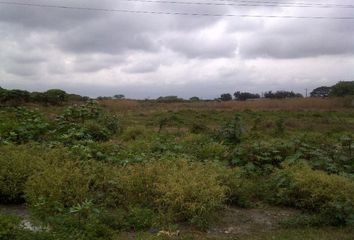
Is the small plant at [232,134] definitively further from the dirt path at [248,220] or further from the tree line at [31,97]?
the tree line at [31,97]

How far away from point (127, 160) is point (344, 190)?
3.68 metres

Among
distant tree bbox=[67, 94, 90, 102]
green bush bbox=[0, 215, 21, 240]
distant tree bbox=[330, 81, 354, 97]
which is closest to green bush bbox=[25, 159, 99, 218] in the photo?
green bush bbox=[0, 215, 21, 240]

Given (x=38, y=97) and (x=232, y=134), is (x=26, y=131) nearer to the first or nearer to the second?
(x=232, y=134)

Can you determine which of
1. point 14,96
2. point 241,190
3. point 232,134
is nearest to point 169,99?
point 14,96

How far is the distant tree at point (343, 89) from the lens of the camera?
42425mm

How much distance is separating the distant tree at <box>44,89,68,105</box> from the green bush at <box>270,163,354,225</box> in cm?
2368

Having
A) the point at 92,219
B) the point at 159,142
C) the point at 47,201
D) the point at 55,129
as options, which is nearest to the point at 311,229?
the point at 92,219

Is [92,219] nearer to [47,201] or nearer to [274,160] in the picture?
[47,201]

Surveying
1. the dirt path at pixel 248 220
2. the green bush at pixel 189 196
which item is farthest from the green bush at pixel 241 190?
the green bush at pixel 189 196

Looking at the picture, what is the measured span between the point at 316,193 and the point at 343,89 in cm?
3935

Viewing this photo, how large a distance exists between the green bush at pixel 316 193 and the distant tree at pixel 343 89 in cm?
3712

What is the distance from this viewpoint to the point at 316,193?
→ 659cm

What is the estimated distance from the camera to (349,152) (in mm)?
9164

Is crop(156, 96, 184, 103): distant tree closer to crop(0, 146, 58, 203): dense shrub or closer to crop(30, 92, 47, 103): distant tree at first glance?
crop(30, 92, 47, 103): distant tree
